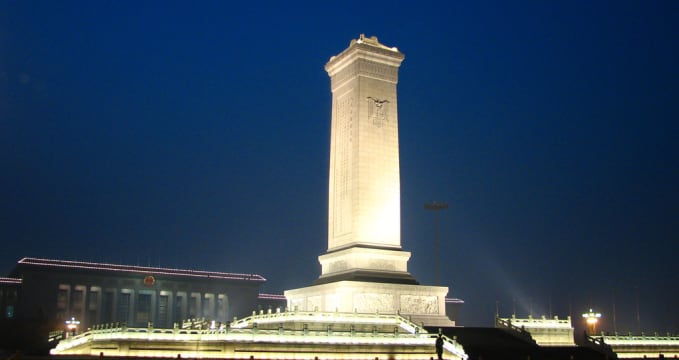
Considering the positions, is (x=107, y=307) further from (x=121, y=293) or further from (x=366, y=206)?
(x=366, y=206)

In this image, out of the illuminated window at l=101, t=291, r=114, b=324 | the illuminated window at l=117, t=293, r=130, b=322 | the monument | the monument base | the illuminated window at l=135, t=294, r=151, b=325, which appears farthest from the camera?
the illuminated window at l=135, t=294, r=151, b=325

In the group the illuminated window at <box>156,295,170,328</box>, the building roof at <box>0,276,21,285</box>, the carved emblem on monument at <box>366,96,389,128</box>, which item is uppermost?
the carved emblem on monument at <box>366,96,389,128</box>

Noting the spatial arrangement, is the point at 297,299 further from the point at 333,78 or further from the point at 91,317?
the point at 91,317

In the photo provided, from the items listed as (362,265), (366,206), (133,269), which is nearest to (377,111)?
(366,206)

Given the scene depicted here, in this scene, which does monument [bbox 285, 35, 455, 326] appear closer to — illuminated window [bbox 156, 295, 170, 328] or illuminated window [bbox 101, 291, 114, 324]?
illuminated window [bbox 156, 295, 170, 328]

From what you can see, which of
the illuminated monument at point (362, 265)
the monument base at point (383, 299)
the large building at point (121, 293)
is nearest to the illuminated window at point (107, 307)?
the large building at point (121, 293)

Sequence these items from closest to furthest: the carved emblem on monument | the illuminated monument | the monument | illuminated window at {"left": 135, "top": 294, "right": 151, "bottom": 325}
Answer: the illuminated monument
the monument
the carved emblem on monument
illuminated window at {"left": 135, "top": 294, "right": 151, "bottom": 325}

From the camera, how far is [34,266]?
172ft

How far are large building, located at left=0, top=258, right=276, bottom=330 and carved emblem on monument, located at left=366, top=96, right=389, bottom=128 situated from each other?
26833mm

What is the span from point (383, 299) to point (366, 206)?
400 centimetres

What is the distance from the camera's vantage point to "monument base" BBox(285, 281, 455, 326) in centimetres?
2903

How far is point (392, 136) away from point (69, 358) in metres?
17.0

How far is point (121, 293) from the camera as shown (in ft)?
182

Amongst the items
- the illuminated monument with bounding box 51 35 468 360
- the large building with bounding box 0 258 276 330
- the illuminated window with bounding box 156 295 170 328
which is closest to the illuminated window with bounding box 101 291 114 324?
the large building with bounding box 0 258 276 330
